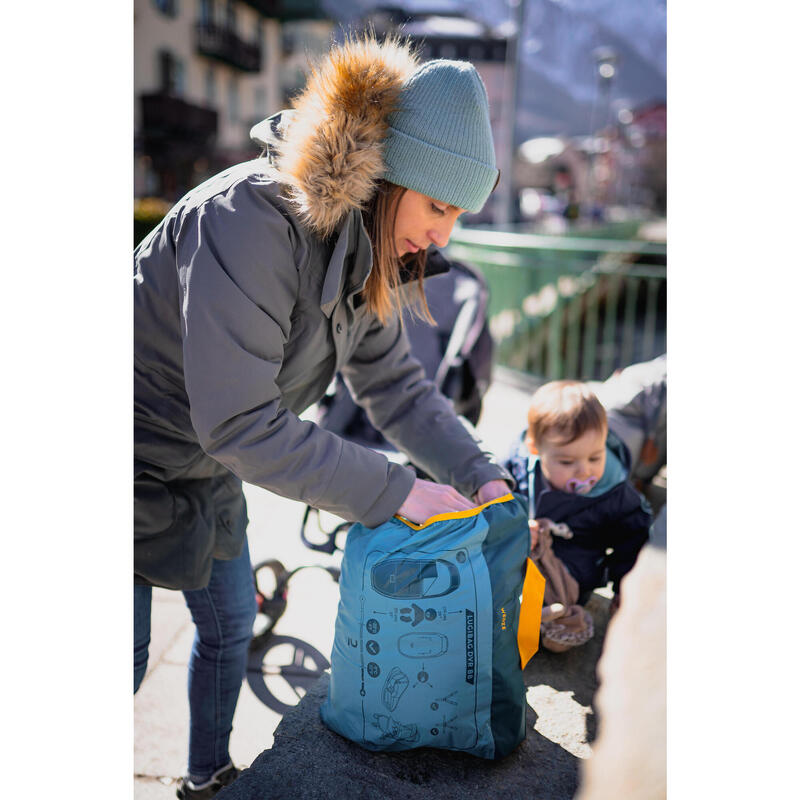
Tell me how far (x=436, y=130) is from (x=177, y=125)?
14200mm

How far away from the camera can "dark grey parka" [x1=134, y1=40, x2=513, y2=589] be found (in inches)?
47.9

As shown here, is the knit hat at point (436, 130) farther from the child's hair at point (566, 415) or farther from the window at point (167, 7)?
the window at point (167, 7)

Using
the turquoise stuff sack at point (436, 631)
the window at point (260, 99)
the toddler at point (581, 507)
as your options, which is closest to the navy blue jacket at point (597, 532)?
the toddler at point (581, 507)

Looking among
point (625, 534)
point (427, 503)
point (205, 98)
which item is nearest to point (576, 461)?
point (625, 534)

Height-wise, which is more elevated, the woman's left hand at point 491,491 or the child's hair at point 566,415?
the child's hair at point 566,415

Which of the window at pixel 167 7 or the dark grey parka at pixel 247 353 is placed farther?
the window at pixel 167 7

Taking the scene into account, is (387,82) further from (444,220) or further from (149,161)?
(149,161)

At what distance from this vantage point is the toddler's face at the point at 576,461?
7.04 ft

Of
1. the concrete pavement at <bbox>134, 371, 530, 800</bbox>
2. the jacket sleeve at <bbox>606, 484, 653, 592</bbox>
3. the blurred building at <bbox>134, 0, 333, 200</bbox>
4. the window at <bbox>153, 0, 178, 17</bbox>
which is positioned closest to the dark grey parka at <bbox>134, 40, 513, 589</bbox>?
the jacket sleeve at <bbox>606, 484, 653, 592</bbox>

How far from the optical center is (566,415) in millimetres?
2131

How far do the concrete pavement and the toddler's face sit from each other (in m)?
0.97

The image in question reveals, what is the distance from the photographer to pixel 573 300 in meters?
6.91

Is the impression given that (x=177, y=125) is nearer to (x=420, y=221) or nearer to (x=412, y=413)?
(x=412, y=413)
